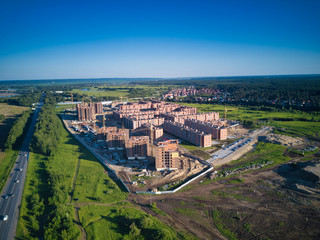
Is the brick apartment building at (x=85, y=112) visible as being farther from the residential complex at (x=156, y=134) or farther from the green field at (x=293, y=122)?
the green field at (x=293, y=122)

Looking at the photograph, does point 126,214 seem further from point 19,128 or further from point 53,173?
point 19,128

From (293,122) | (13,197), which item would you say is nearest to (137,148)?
(13,197)

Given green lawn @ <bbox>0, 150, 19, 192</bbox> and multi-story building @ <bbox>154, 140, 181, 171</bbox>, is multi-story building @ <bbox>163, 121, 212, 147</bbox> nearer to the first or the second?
multi-story building @ <bbox>154, 140, 181, 171</bbox>

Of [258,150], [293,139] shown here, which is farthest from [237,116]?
[258,150]

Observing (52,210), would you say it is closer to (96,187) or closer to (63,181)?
(96,187)

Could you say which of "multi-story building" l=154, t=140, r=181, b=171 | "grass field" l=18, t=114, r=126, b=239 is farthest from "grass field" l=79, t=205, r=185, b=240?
"multi-story building" l=154, t=140, r=181, b=171

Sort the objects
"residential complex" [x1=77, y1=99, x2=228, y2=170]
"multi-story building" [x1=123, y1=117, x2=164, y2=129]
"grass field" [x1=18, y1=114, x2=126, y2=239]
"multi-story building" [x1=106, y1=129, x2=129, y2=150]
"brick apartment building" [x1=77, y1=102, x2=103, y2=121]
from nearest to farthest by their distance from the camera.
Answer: "grass field" [x1=18, y1=114, x2=126, y2=239], "residential complex" [x1=77, y1=99, x2=228, y2=170], "multi-story building" [x1=106, y1=129, x2=129, y2=150], "multi-story building" [x1=123, y1=117, x2=164, y2=129], "brick apartment building" [x1=77, y1=102, x2=103, y2=121]
